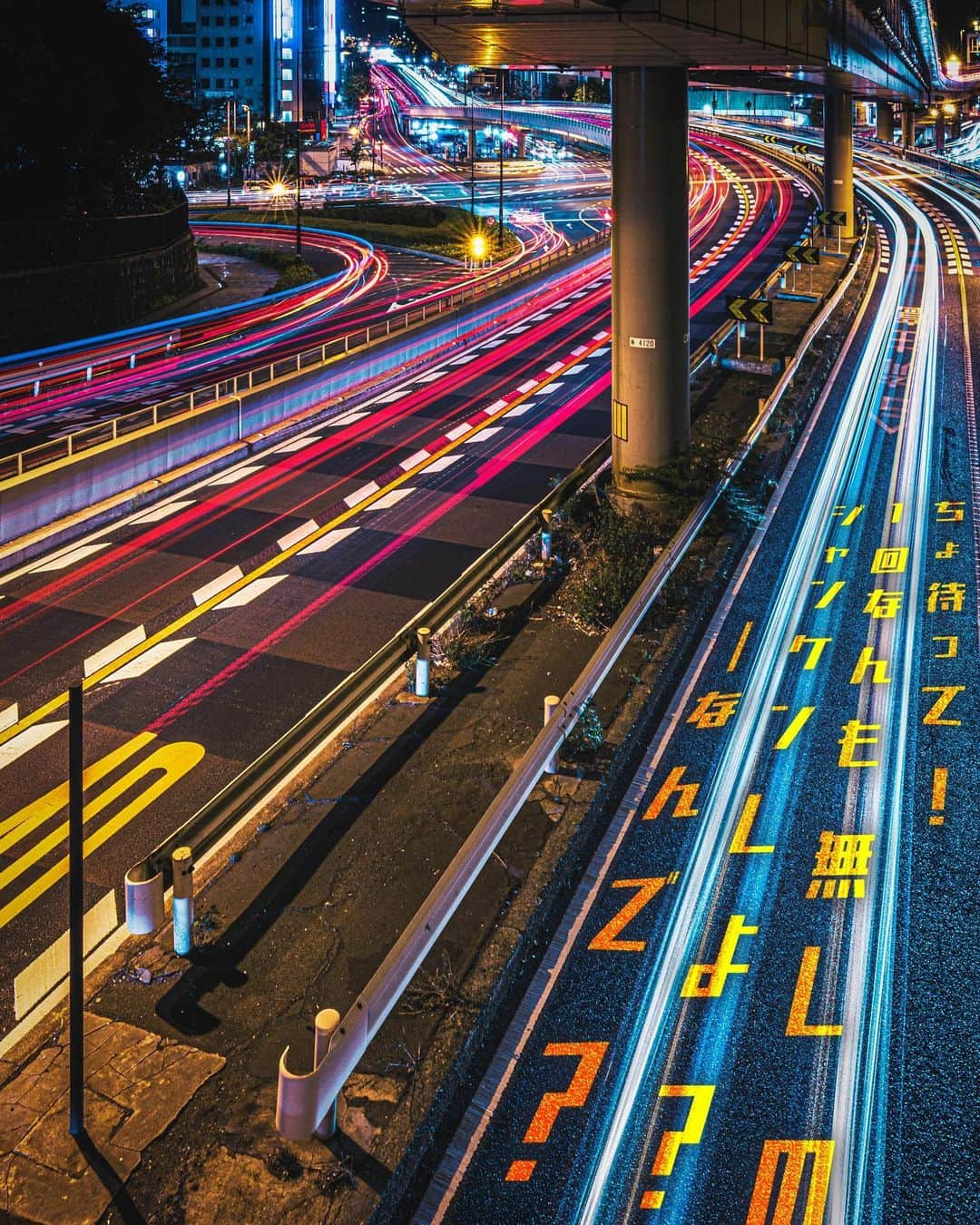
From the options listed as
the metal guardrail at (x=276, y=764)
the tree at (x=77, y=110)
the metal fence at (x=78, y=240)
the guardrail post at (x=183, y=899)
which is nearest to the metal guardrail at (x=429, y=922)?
the guardrail post at (x=183, y=899)

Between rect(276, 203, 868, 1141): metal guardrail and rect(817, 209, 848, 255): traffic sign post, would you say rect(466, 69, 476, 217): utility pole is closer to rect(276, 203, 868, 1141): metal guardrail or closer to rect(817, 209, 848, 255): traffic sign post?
rect(817, 209, 848, 255): traffic sign post

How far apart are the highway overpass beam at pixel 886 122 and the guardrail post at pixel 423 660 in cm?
10973

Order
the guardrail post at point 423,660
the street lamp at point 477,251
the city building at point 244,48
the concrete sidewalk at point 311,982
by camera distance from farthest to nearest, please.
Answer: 1. the city building at point 244,48
2. the street lamp at point 477,251
3. the guardrail post at point 423,660
4. the concrete sidewalk at point 311,982

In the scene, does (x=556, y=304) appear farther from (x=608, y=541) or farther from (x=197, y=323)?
(x=608, y=541)

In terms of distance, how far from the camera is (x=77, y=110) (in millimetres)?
48156

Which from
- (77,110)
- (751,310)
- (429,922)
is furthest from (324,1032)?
(77,110)

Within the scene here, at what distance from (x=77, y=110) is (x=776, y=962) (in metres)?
49.9

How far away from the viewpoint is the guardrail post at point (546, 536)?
625 inches

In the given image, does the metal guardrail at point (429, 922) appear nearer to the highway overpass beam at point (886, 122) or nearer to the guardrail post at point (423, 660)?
the guardrail post at point (423, 660)

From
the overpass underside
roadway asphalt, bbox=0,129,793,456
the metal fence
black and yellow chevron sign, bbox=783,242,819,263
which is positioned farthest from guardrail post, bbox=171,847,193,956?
the metal fence

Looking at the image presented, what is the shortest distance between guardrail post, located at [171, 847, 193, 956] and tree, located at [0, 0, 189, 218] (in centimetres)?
4217

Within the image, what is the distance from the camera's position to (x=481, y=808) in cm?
975

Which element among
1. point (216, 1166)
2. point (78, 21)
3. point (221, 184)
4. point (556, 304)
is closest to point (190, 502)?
point (216, 1166)

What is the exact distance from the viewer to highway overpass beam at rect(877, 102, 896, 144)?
114 meters
